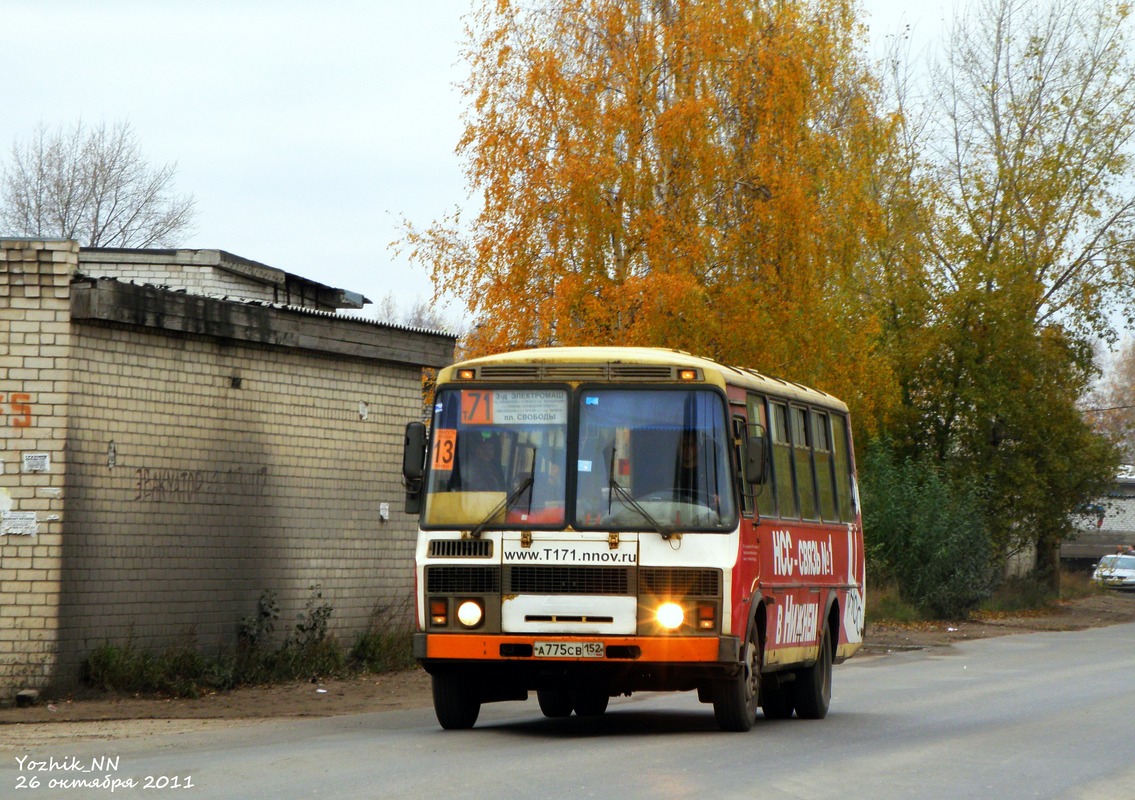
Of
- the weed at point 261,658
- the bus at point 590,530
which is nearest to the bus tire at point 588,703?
the bus at point 590,530

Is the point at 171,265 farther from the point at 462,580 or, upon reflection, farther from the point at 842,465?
the point at 462,580

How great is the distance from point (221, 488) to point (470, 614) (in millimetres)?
5688

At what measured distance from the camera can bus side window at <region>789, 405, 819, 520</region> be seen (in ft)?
49.9

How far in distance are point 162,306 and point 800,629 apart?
679 cm

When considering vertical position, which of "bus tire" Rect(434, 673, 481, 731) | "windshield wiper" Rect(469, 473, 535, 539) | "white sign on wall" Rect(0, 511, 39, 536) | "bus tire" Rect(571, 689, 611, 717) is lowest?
"bus tire" Rect(571, 689, 611, 717)

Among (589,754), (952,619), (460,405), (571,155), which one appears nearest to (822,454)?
(460,405)

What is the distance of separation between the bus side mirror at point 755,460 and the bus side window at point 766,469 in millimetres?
438

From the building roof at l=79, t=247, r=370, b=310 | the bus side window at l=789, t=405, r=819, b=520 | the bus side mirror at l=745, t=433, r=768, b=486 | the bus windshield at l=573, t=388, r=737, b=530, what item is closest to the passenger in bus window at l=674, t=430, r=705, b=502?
the bus windshield at l=573, t=388, r=737, b=530

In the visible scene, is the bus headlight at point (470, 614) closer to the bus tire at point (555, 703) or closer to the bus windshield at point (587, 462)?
the bus windshield at point (587, 462)

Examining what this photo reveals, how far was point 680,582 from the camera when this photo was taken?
12.2m

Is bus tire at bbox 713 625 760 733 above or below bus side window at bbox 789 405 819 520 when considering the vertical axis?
below

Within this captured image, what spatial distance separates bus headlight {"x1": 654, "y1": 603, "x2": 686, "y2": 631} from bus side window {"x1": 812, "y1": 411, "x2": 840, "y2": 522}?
410cm

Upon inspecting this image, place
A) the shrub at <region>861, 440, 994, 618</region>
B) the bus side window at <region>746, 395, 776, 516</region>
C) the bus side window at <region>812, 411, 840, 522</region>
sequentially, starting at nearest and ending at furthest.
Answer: the bus side window at <region>746, 395, 776, 516</region> → the bus side window at <region>812, 411, 840, 522</region> → the shrub at <region>861, 440, 994, 618</region>

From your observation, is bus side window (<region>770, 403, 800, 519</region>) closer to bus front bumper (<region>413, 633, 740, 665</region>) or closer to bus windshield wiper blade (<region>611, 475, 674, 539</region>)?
bus windshield wiper blade (<region>611, 475, 674, 539</region>)
